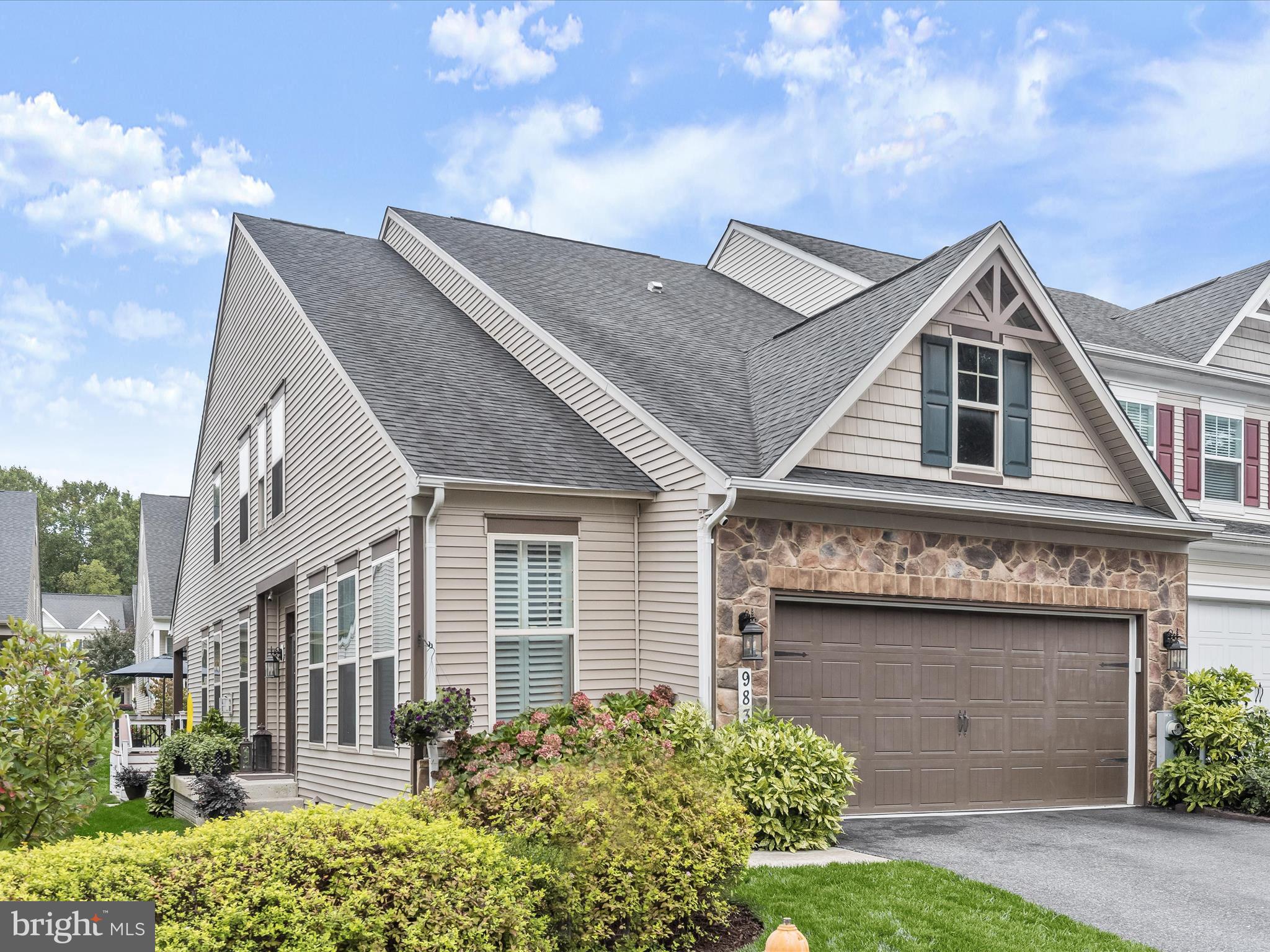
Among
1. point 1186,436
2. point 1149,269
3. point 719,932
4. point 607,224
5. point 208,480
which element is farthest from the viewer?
point 607,224

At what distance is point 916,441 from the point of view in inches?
474

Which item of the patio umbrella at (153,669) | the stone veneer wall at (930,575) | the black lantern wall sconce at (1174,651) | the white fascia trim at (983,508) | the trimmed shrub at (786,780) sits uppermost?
the white fascia trim at (983,508)

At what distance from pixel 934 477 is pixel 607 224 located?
53.4m

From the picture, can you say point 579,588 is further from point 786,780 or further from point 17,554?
point 17,554

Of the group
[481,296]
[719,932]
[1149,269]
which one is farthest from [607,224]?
[719,932]

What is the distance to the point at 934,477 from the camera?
12.1 m

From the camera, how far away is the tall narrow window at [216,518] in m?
20.6

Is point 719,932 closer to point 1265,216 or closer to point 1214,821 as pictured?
point 1214,821

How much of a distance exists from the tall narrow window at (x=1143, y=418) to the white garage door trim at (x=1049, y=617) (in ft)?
12.0

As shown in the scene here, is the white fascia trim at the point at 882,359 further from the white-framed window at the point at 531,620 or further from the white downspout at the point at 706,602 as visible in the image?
the white-framed window at the point at 531,620

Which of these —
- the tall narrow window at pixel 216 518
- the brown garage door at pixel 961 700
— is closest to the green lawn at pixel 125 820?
the tall narrow window at pixel 216 518

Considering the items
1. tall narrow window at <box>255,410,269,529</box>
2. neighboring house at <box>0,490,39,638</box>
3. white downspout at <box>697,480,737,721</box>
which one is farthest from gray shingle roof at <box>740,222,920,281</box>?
neighboring house at <box>0,490,39,638</box>

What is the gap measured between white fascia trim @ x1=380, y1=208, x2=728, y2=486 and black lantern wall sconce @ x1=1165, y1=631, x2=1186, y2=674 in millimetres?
6447

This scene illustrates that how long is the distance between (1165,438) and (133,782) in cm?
1621
